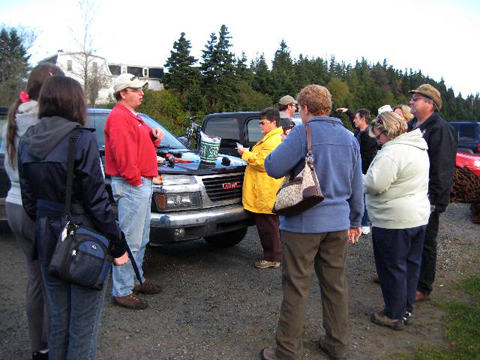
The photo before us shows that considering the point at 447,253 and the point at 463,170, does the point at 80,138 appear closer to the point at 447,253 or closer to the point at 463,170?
the point at 447,253

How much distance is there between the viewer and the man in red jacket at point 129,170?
3.99m

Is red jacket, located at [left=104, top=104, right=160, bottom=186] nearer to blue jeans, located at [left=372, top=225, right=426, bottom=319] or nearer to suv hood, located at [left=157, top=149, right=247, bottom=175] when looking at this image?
suv hood, located at [left=157, top=149, right=247, bottom=175]

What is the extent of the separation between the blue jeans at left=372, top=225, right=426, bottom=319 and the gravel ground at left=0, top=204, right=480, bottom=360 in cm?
28

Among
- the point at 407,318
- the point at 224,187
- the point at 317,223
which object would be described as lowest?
the point at 407,318

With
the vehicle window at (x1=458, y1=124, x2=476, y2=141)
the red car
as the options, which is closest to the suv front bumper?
the red car

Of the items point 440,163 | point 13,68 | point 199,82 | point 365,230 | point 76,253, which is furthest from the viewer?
point 199,82

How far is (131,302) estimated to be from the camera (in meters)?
4.23

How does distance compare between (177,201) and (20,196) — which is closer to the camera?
(20,196)

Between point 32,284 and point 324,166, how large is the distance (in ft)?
→ 7.33

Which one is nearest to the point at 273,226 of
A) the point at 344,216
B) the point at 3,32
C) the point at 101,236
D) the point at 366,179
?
the point at 366,179

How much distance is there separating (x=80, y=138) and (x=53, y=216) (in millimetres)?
468

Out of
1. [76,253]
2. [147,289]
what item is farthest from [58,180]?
[147,289]

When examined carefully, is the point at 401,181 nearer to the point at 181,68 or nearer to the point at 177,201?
the point at 177,201

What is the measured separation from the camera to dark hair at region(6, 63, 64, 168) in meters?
2.85
